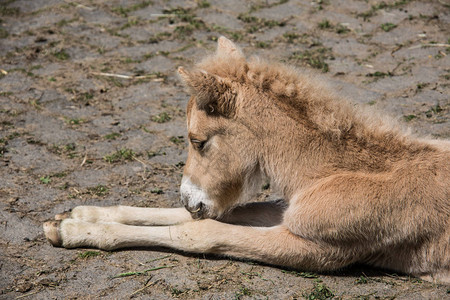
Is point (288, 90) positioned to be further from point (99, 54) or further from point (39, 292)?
point (99, 54)

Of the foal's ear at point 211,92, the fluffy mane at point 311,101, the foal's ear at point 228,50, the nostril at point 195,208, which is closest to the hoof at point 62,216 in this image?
the nostril at point 195,208

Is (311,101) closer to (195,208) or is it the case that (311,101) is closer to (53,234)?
(195,208)

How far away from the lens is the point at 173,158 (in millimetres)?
6172

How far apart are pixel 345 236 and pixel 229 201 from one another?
40.1 inches

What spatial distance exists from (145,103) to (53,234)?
2.92m

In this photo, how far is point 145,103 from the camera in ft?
23.9

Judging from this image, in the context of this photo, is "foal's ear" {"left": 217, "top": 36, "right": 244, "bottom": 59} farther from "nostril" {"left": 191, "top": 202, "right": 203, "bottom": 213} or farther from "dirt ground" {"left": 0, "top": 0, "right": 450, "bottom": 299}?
"nostril" {"left": 191, "top": 202, "right": 203, "bottom": 213}

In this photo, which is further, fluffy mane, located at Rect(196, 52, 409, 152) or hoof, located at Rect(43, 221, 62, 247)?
hoof, located at Rect(43, 221, 62, 247)

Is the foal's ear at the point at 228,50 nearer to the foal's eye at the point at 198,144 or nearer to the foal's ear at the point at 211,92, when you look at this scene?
the foal's ear at the point at 211,92

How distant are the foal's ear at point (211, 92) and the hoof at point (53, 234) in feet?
5.03

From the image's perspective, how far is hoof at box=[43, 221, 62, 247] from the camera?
468cm

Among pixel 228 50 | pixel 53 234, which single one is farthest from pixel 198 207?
pixel 228 50

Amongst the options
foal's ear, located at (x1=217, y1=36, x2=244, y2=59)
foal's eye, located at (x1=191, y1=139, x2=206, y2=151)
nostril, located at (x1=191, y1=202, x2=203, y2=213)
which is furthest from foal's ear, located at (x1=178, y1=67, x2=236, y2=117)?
nostril, located at (x1=191, y1=202, x2=203, y2=213)

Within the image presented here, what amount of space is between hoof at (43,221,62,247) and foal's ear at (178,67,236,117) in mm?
1534
